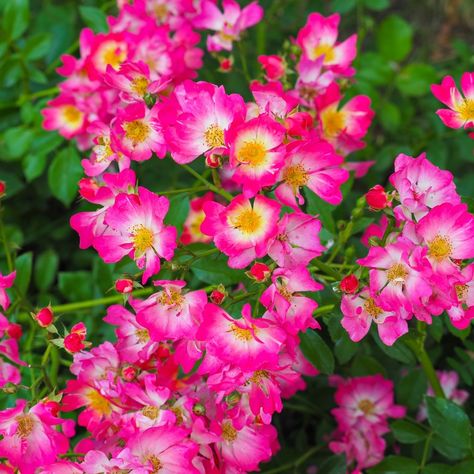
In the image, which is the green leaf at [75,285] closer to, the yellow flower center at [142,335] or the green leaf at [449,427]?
the yellow flower center at [142,335]

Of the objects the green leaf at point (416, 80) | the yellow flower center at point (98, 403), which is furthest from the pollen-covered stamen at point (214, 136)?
the green leaf at point (416, 80)

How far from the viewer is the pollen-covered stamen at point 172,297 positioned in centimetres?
103

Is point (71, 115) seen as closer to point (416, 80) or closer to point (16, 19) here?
point (16, 19)

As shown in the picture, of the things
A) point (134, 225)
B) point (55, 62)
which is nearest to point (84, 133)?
point (55, 62)

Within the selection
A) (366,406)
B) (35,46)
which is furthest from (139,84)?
(366,406)

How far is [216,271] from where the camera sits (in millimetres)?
1225

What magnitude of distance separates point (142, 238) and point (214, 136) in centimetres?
17

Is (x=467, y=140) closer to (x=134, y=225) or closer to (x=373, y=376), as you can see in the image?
(x=373, y=376)

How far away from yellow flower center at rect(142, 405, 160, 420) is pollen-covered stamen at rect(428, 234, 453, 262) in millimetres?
434

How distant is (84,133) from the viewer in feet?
5.00

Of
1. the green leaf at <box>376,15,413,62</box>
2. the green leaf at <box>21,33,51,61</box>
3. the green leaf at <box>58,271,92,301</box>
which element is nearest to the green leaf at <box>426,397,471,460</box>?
the green leaf at <box>58,271,92,301</box>

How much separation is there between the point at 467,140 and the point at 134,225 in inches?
39.4

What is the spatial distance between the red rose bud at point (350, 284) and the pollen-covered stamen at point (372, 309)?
60 millimetres

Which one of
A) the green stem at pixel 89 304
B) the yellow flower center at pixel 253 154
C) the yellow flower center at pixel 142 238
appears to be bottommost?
the green stem at pixel 89 304
